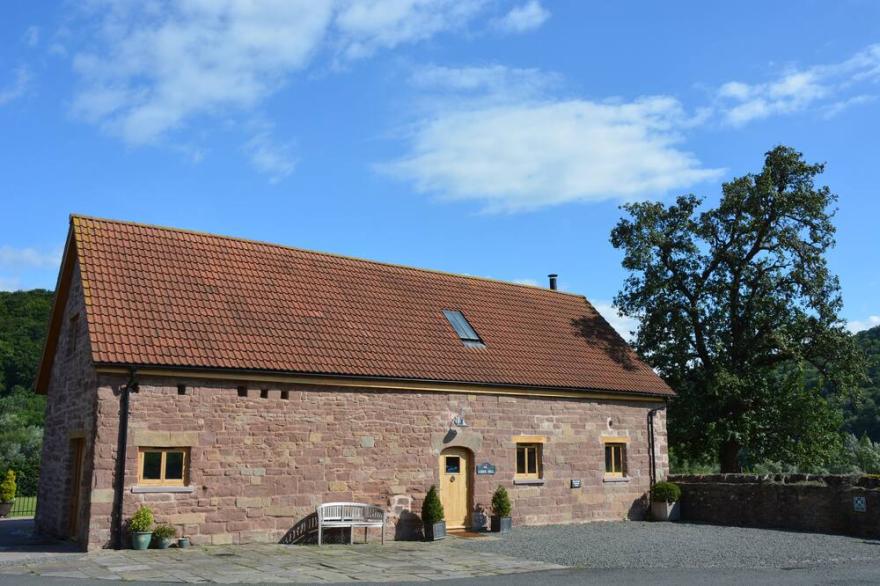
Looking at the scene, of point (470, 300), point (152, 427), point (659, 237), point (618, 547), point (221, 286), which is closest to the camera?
point (152, 427)

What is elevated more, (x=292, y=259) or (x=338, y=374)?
(x=292, y=259)

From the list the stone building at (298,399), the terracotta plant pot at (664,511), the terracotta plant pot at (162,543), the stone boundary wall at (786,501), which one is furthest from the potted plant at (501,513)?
the terracotta plant pot at (162,543)

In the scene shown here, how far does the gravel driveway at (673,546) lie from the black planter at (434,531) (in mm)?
541

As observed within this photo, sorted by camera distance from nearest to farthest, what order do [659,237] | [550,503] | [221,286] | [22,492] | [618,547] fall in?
[618,547]
[221,286]
[550,503]
[659,237]
[22,492]

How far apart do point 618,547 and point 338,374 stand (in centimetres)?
711

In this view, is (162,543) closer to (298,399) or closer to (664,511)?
(298,399)

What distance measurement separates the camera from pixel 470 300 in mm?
23984

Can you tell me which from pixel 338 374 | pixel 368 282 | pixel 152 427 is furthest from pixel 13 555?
pixel 368 282

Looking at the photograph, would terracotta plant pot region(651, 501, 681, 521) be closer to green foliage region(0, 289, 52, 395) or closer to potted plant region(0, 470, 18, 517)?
potted plant region(0, 470, 18, 517)

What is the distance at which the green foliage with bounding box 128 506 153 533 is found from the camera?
48.0 feet

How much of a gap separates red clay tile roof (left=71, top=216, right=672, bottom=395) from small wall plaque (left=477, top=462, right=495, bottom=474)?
83.0 inches

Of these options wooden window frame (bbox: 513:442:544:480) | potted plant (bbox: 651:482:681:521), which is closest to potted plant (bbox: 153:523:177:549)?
wooden window frame (bbox: 513:442:544:480)

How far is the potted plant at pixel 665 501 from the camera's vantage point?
22.8 metres

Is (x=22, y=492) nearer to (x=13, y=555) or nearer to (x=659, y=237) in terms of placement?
(x=13, y=555)
